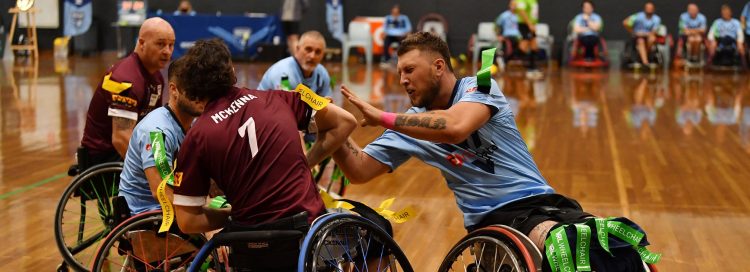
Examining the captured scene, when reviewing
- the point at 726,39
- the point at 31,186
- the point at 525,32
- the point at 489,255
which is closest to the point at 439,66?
the point at 489,255

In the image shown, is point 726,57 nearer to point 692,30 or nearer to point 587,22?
point 692,30

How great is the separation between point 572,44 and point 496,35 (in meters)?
1.68

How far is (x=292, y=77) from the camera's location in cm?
669

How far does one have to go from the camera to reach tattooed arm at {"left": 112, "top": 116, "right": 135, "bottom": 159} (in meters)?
4.82

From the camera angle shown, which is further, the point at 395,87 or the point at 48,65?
the point at 48,65

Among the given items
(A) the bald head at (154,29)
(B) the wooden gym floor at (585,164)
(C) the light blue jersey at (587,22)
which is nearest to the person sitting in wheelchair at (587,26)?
(C) the light blue jersey at (587,22)

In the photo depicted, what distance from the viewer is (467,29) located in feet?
72.4

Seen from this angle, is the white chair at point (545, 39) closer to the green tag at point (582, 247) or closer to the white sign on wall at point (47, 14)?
the white sign on wall at point (47, 14)

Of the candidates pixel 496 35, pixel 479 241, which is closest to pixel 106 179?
pixel 479 241

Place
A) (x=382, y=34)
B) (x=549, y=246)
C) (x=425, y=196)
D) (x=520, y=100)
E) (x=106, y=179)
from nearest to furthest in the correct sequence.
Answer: (x=549, y=246) < (x=106, y=179) < (x=425, y=196) < (x=520, y=100) < (x=382, y=34)

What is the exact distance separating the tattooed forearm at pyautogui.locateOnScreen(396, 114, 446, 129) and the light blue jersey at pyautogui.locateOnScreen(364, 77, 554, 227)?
201 mm

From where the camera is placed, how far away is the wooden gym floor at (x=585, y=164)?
5.68 m

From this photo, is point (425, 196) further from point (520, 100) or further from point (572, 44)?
point (572, 44)

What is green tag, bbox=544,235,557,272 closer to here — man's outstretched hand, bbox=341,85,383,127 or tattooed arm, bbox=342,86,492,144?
tattooed arm, bbox=342,86,492,144
